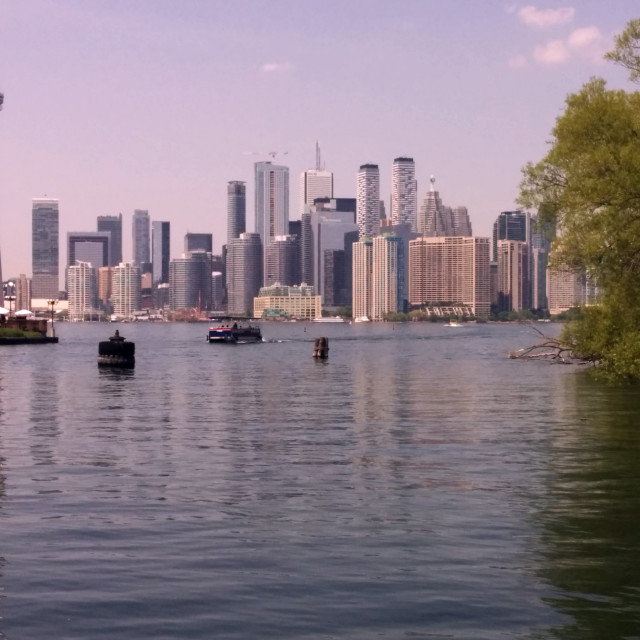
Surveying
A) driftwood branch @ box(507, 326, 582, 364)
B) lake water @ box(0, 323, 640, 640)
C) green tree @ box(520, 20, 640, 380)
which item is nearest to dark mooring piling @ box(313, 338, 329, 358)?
driftwood branch @ box(507, 326, 582, 364)

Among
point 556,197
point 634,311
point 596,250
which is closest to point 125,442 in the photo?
point 596,250

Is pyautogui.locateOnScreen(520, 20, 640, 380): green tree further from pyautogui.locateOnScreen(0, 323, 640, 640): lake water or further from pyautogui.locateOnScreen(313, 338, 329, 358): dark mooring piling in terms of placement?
pyautogui.locateOnScreen(313, 338, 329, 358): dark mooring piling

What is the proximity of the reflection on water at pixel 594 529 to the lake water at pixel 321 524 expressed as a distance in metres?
0.06

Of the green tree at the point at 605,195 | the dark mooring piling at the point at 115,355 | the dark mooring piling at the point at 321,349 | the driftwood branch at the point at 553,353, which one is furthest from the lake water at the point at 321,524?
the dark mooring piling at the point at 321,349

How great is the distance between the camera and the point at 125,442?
38.6 meters

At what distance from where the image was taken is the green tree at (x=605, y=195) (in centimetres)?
4741

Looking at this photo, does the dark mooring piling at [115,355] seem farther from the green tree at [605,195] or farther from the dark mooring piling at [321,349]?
the green tree at [605,195]

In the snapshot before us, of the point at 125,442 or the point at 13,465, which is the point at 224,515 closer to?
the point at 13,465

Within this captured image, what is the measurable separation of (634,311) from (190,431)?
21270 millimetres

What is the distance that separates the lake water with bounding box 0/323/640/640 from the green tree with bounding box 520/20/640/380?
5006mm

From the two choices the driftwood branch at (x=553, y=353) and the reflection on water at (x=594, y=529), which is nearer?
the reflection on water at (x=594, y=529)

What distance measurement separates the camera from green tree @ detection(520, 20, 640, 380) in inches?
1866

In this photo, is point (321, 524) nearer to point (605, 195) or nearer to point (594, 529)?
point (594, 529)

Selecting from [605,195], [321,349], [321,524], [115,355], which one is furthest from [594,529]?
[321,349]
